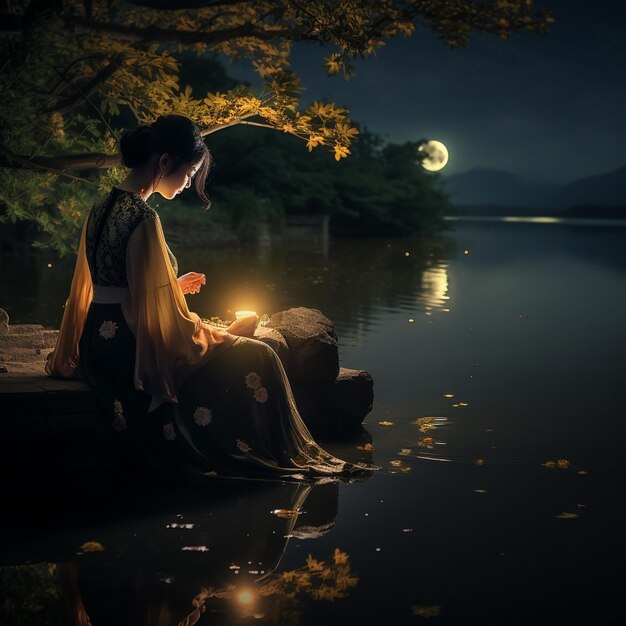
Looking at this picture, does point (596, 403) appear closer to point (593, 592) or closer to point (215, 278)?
point (593, 592)

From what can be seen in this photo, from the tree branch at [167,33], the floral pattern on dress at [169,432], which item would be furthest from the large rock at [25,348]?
the tree branch at [167,33]

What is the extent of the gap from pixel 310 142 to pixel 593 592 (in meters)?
4.68

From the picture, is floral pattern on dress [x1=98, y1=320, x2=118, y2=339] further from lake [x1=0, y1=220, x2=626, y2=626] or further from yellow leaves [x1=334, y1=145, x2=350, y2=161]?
yellow leaves [x1=334, y1=145, x2=350, y2=161]

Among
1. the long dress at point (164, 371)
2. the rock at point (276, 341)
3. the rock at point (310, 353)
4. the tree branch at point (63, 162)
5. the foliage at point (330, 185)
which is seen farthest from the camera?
the foliage at point (330, 185)

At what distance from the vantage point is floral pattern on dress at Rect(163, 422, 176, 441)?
18.4 feet

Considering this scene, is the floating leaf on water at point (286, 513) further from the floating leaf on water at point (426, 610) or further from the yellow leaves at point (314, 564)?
the floating leaf on water at point (426, 610)

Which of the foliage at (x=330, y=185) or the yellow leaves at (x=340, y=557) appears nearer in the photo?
the yellow leaves at (x=340, y=557)

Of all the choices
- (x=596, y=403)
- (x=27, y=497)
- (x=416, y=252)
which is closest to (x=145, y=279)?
(x=27, y=497)

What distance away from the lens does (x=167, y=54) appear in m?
7.73

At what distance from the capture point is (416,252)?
30.1 m

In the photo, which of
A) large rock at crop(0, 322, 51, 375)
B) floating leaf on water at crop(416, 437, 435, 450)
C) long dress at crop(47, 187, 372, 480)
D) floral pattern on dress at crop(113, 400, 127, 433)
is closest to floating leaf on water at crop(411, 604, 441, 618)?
long dress at crop(47, 187, 372, 480)

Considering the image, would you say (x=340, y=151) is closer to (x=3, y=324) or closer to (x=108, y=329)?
(x=108, y=329)

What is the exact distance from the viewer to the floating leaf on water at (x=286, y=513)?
511cm

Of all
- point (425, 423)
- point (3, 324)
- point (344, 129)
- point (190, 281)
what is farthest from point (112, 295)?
point (3, 324)
